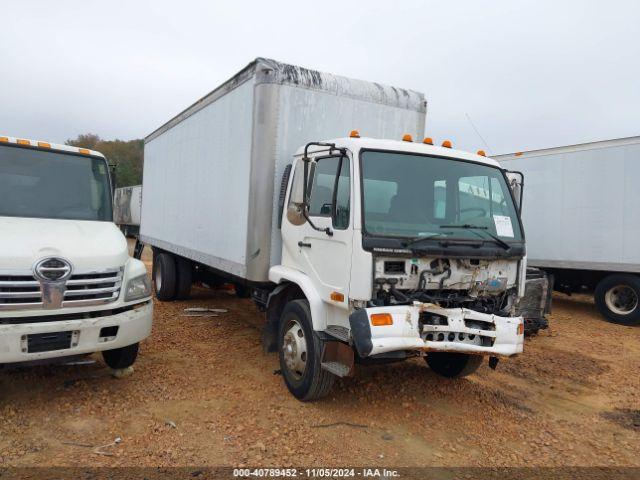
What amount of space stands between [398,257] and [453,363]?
2.14 meters

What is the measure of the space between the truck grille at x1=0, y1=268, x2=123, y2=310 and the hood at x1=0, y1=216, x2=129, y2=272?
0.26ft

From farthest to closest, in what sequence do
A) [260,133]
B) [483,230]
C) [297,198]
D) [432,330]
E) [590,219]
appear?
1. [590,219]
2. [260,133]
3. [297,198]
4. [483,230]
5. [432,330]

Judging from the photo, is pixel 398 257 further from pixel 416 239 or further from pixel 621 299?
pixel 621 299

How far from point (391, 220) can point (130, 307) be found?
261cm

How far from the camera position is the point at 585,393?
17.9 ft

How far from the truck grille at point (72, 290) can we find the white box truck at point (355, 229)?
Result: 4.62 feet

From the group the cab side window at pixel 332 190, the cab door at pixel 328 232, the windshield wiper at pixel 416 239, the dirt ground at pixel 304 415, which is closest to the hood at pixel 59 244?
the dirt ground at pixel 304 415

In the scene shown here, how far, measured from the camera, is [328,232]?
4301mm

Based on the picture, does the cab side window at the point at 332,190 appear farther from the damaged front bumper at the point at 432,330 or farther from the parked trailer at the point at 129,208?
the parked trailer at the point at 129,208

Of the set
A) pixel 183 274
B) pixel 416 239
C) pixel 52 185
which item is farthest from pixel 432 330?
pixel 183 274

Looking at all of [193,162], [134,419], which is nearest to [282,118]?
[193,162]

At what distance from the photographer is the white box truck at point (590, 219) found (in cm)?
916

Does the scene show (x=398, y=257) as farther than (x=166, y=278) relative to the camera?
No

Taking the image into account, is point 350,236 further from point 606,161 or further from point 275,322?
point 606,161
